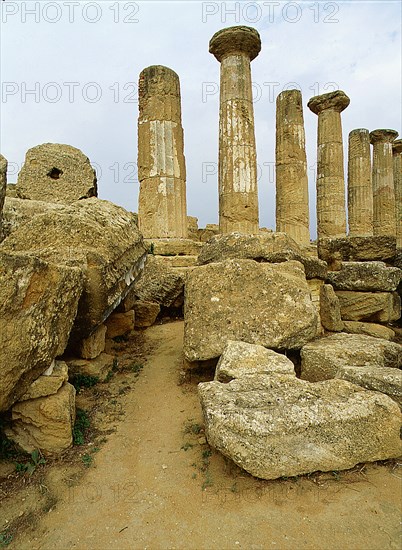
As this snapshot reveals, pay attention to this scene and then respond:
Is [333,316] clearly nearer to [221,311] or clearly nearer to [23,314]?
[221,311]

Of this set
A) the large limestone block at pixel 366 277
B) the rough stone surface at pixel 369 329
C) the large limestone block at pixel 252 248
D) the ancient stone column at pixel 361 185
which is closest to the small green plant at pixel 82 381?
the large limestone block at pixel 252 248

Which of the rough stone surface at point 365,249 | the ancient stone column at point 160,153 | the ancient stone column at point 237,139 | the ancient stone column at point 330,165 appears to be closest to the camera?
the rough stone surface at point 365,249

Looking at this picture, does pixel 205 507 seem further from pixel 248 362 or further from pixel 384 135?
pixel 384 135

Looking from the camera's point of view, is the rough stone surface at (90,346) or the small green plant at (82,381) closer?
the small green plant at (82,381)

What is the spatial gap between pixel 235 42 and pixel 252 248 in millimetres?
7631

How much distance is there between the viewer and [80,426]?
10.0ft

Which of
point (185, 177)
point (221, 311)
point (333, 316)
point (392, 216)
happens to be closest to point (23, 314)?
point (221, 311)

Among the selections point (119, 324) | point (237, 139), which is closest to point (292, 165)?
point (237, 139)

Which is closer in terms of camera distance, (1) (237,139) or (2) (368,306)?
(2) (368,306)

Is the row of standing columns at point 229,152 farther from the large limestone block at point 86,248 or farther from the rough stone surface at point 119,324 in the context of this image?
the large limestone block at point 86,248

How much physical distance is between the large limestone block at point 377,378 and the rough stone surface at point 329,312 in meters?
1.82

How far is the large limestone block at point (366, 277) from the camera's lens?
540 centimetres

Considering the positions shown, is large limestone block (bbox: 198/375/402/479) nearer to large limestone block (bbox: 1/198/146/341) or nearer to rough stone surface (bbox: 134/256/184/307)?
large limestone block (bbox: 1/198/146/341)

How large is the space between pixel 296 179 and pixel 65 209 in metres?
10.5
